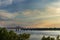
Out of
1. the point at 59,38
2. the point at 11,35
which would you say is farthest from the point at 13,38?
the point at 59,38

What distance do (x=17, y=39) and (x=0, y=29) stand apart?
Result: 7.42 ft

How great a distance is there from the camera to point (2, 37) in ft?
79.0

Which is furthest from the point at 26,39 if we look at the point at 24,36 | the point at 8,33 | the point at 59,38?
the point at 59,38

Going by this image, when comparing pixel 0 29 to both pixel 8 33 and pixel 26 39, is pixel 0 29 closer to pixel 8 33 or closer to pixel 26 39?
pixel 8 33

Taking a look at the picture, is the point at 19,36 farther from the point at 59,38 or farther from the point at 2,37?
the point at 59,38

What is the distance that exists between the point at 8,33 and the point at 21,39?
1.65 meters

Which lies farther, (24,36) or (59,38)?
(24,36)

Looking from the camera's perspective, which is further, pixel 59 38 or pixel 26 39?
pixel 26 39

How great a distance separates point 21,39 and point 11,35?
1253 millimetres

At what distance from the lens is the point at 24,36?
2567 centimetres

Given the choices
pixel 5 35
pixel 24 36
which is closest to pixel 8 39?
pixel 5 35

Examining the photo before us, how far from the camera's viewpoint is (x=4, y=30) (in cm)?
2472

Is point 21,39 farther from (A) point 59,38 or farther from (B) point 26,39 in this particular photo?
(A) point 59,38

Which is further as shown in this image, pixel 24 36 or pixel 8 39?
pixel 24 36
